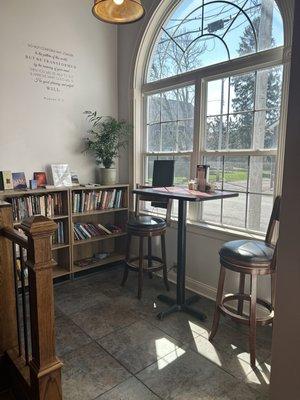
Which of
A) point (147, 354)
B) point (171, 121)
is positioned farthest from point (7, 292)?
point (171, 121)

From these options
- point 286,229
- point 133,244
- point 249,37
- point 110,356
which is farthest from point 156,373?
point 249,37

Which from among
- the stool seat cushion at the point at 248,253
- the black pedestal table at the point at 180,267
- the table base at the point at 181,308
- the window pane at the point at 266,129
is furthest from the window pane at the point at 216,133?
the table base at the point at 181,308

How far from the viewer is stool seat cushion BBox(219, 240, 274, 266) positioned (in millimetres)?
1946

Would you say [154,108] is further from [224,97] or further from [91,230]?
[91,230]

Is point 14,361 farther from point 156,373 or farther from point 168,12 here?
point 168,12

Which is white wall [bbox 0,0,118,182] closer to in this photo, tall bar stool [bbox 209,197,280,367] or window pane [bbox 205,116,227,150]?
window pane [bbox 205,116,227,150]

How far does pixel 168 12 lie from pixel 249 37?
1072 mm

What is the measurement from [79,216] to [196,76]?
6.41 feet

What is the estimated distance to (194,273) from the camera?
9.96 feet

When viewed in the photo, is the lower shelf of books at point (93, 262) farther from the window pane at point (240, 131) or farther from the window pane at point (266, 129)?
the window pane at point (266, 129)

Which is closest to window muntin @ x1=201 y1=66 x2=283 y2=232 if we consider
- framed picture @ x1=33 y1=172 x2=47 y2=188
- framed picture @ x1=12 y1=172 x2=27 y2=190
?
framed picture @ x1=33 y1=172 x2=47 y2=188

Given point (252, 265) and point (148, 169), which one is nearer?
point (252, 265)

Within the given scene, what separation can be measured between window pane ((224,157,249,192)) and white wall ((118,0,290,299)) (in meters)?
0.44

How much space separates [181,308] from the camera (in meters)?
2.63
